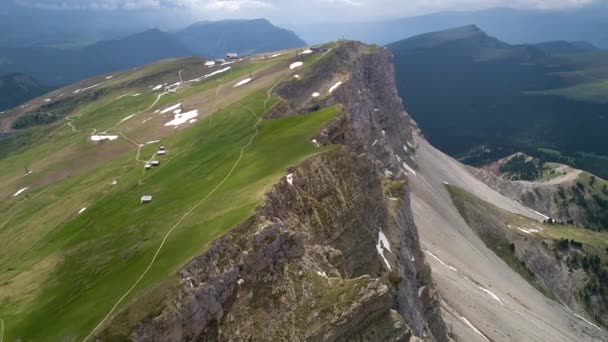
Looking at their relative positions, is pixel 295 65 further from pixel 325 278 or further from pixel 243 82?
pixel 325 278

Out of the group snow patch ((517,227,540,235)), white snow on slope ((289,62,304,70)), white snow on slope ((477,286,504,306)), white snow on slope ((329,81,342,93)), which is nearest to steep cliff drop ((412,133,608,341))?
white snow on slope ((477,286,504,306))

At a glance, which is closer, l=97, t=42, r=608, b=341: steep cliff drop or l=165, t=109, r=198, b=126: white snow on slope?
l=97, t=42, r=608, b=341: steep cliff drop

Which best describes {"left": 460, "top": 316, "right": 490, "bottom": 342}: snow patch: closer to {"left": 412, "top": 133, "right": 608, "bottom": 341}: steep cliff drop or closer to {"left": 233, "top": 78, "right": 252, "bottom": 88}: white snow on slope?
{"left": 412, "top": 133, "right": 608, "bottom": 341}: steep cliff drop

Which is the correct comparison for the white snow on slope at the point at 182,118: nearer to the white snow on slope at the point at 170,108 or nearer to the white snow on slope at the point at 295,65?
the white snow on slope at the point at 170,108

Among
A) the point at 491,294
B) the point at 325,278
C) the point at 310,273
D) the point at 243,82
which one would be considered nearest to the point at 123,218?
the point at 310,273

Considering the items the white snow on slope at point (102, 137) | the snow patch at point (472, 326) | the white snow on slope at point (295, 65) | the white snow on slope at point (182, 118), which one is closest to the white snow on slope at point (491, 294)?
the snow patch at point (472, 326)

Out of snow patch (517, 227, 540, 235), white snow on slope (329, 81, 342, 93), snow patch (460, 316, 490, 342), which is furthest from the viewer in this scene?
snow patch (517, 227, 540, 235)
